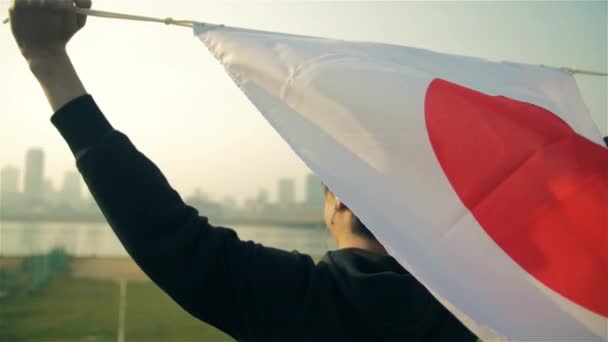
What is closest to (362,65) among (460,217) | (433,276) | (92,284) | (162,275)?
(460,217)

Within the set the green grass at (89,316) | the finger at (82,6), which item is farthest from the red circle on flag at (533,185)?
the green grass at (89,316)

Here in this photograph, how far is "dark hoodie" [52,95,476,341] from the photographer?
114 centimetres

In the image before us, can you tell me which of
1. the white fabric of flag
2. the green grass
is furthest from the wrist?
the green grass

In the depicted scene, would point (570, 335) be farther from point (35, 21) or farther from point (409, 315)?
point (35, 21)

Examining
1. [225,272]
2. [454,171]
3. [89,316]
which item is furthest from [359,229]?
[89,316]

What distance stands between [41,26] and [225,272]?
0.70 meters

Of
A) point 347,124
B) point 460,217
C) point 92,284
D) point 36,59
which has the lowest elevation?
point 92,284

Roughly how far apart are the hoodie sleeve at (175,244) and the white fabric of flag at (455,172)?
28 centimetres

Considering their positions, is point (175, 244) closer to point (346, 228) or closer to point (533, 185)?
point (346, 228)

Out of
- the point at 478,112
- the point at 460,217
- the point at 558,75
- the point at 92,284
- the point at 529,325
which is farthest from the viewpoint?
the point at 92,284

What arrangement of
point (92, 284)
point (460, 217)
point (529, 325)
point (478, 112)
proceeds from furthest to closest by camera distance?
point (92, 284)
point (478, 112)
point (460, 217)
point (529, 325)

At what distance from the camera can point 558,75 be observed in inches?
77.4

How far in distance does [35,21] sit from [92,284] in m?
19.0

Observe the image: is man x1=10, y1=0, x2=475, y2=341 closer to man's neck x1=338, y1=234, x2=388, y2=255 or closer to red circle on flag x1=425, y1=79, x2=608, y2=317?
man's neck x1=338, y1=234, x2=388, y2=255
